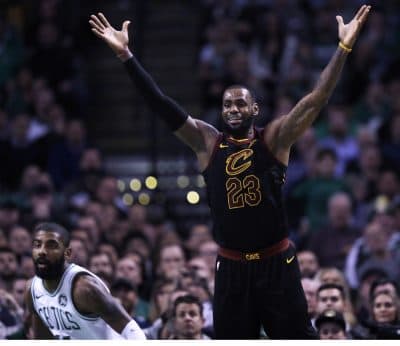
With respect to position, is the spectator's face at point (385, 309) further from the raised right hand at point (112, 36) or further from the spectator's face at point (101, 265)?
the raised right hand at point (112, 36)

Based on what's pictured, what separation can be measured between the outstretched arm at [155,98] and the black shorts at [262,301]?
2.60 feet

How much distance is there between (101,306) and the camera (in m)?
6.96

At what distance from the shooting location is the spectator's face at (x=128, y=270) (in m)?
10.4

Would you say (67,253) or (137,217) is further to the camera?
(137,217)

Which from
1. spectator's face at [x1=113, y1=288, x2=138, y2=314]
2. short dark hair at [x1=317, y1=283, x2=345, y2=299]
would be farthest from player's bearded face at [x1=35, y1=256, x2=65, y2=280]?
short dark hair at [x1=317, y1=283, x2=345, y2=299]

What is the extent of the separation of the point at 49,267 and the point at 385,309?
122 inches

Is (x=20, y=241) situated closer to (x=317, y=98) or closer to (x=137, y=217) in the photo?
(x=137, y=217)

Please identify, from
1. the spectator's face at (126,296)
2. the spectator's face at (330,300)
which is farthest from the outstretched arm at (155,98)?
the spectator's face at (126,296)

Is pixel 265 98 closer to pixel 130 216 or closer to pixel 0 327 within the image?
pixel 130 216

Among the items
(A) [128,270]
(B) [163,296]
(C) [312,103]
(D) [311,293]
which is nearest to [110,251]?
(A) [128,270]

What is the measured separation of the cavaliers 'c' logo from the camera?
22.4ft

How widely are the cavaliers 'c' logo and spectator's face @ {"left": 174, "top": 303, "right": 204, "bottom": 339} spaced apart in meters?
2.03

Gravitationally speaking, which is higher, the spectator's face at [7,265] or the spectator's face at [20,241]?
the spectator's face at [20,241]
